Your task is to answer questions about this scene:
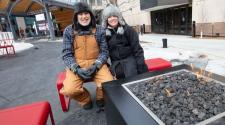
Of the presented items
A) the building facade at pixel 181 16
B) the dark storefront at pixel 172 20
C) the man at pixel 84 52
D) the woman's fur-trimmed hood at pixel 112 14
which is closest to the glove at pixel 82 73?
the man at pixel 84 52

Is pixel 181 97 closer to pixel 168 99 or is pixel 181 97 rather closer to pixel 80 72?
pixel 168 99

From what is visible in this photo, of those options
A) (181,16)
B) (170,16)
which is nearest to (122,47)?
(181,16)

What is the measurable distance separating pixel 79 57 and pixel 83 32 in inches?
15.2

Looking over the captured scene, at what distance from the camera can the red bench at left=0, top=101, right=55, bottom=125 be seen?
1.62 meters

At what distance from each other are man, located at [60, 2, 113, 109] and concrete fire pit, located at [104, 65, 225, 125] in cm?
67

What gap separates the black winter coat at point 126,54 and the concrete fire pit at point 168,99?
50 cm

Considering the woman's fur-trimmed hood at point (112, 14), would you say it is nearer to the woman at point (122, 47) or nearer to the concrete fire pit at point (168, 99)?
the woman at point (122, 47)

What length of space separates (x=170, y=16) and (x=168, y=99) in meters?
14.8

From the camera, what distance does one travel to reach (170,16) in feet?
49.8

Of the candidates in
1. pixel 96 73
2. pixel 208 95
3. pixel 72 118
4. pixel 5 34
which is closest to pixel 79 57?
pixel 96 73

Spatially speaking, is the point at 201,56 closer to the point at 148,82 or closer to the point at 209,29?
the point at 148,82

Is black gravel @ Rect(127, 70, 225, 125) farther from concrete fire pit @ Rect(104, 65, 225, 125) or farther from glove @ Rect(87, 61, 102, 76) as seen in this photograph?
glove @ Rect(87, 61, 102, 76)

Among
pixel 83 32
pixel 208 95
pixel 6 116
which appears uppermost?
pixel 83 32

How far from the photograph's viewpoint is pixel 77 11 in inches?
106
